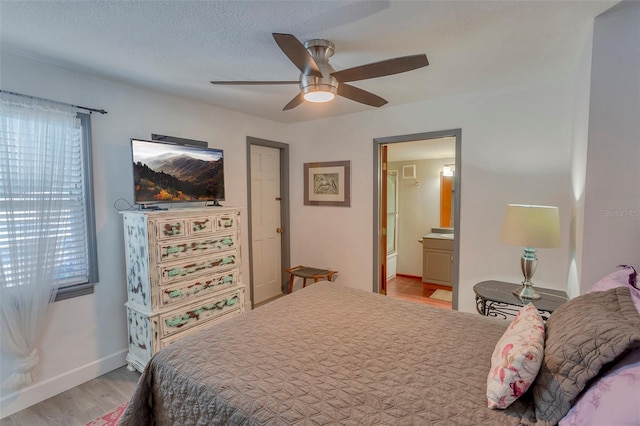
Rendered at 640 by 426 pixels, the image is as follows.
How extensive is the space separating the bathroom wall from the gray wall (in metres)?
3.56

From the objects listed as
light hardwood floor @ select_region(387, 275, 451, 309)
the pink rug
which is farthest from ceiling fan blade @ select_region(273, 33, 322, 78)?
light hardwood floor @ select_region(387, 275, 451, 309)

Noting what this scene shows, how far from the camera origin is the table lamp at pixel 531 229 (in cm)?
216

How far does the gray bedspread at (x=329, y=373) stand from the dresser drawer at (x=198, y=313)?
0.91 metres

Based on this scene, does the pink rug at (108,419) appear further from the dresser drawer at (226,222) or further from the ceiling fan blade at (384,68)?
the ceiling fan blade at (384,68)

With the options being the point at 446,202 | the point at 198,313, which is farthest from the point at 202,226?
the point at 446,202

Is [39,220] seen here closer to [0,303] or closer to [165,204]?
[0,303]

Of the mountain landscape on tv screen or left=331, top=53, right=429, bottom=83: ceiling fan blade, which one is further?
the mountain landscape on tv screen

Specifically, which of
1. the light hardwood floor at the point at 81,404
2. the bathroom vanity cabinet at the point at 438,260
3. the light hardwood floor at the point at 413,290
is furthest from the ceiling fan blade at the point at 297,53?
the bathroom vanity cabinet at the point at 438,260

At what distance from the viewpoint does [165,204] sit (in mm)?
2930

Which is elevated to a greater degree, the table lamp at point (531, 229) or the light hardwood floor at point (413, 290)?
the table lamp at point (531, 229)

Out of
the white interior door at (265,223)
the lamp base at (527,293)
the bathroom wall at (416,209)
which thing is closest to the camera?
the lamp base at (527,293)

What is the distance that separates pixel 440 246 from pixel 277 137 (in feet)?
9.64

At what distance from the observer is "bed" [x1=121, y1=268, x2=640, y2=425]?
1.11 m

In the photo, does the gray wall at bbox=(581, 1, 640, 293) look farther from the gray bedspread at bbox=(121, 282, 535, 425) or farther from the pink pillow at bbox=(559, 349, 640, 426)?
the pink pillow at bbox=(559, 349, 640, 426)
